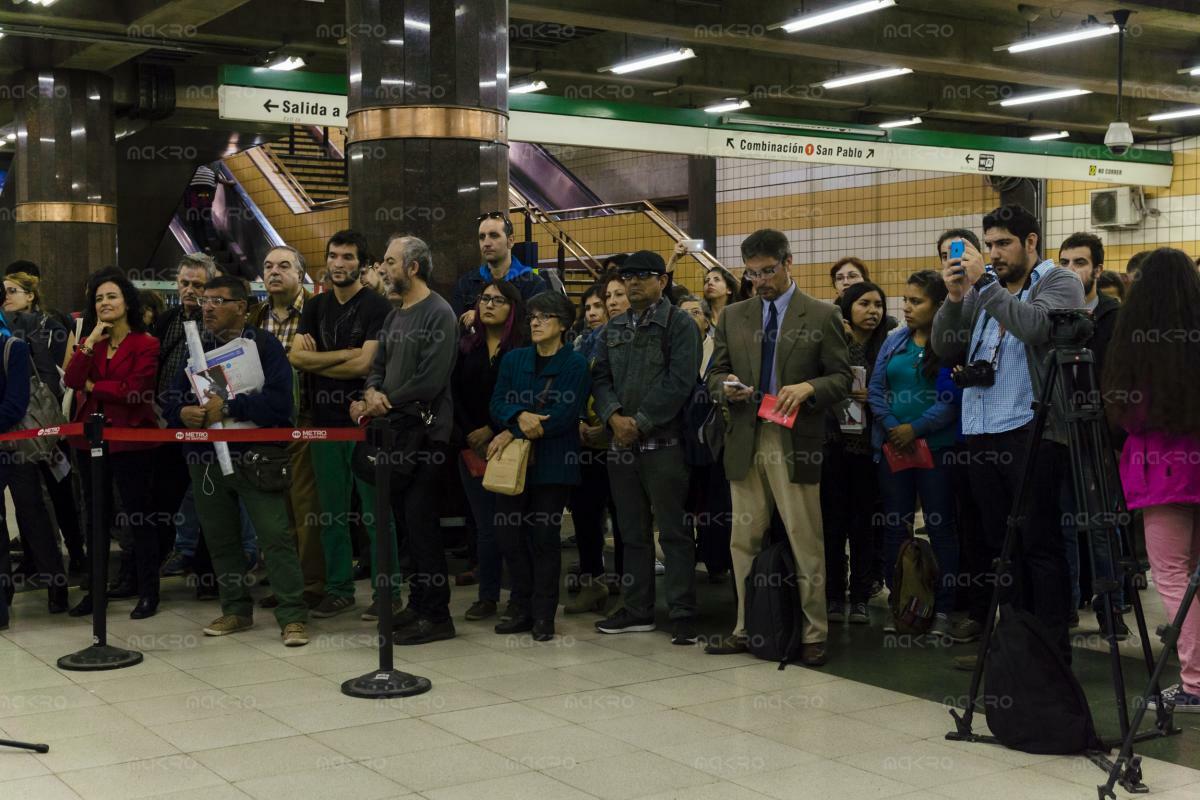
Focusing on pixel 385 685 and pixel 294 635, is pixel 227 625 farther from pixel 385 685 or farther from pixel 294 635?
pixel 385 685

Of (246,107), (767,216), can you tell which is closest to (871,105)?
(767,216)

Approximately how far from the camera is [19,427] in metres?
6.30

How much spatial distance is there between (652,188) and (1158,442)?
19.2 metres

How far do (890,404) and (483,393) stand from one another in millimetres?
2039

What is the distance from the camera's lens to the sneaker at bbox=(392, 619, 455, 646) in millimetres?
5770

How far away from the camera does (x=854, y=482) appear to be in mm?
6402

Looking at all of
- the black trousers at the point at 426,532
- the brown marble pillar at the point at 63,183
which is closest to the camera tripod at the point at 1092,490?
the black trousers at the point at 426,532

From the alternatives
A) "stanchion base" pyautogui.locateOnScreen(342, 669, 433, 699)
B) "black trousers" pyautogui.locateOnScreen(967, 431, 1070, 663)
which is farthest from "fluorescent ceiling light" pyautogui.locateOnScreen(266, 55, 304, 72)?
"black trousers" pyautogui.locateOnScreen(967, 431, 1070, 663)

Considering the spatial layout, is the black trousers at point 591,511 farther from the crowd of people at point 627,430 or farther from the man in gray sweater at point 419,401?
the man in gray sweater at point 419,401

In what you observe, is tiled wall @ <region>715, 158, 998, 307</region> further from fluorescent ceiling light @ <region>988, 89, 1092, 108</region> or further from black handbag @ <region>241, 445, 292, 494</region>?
black handbag @ <region>241, 445, 292, 494</region>

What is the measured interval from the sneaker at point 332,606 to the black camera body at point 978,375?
11.0ft

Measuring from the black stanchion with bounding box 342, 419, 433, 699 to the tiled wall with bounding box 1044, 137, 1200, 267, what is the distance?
1615 centimetres

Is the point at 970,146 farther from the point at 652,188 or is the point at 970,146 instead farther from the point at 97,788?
the point at 97,788

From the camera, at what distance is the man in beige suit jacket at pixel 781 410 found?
17.6 feet
